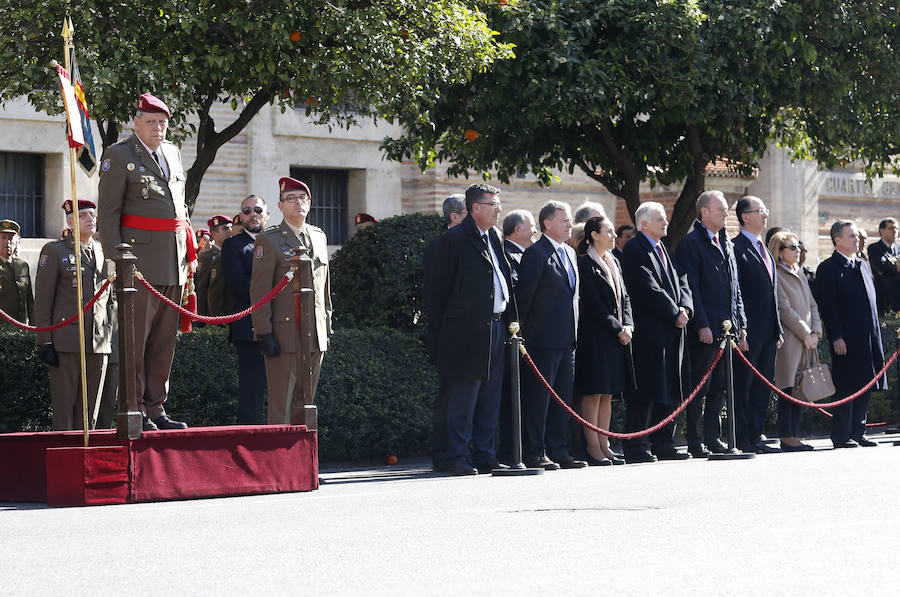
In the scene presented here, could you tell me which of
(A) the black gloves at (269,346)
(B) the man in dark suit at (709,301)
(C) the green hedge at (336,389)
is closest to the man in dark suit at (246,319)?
(C) the green hedge at (336,389)

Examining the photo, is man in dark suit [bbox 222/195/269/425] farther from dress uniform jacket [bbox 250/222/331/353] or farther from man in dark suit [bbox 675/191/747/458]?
man in dark suit [bbox 675/191/747/458]

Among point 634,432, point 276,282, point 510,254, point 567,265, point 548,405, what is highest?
point 510,254

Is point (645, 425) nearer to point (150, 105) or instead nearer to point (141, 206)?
point (141, 206)

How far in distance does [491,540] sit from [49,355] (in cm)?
608

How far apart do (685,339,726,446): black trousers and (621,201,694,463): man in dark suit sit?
175 mm

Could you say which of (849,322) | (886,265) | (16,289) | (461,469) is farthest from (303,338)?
(886,265)

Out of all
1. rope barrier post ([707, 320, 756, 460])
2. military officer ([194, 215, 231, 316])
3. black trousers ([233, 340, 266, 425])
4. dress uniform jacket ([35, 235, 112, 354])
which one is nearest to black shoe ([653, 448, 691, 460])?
rope barrier post ([707, 320, 756, 460])

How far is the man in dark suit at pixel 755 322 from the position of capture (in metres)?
14.9

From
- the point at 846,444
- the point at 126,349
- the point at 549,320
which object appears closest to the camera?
the point at 126,349

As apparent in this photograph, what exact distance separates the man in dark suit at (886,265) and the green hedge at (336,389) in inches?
284

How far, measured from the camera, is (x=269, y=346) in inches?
502

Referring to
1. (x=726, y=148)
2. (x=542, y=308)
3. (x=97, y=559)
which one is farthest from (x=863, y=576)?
(x=726, y=148)

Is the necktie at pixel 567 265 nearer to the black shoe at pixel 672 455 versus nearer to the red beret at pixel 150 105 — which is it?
the black shoe at pixel 672 455

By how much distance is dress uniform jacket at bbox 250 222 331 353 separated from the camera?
42.0 feet
